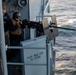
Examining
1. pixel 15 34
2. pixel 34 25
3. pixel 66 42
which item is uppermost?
pixel 34 25

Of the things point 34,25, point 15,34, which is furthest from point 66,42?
point 15,34

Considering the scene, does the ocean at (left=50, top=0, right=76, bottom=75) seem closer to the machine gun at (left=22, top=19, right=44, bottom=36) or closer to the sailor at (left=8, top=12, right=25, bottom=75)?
the machine gun at (left=22, top=19, right=44, bottom=36)

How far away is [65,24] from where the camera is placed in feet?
69.3

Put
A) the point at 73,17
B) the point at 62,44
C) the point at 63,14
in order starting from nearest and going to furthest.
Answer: the point at 62,44
the point at 73,17
the point at 63,14

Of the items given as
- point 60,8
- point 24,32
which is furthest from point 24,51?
point 60,8

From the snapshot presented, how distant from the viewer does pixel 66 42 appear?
55.6 ft

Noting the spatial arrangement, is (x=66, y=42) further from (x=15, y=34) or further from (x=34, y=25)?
(x=15, y=34)

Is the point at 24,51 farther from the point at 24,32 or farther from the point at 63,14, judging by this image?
the point at 63,14

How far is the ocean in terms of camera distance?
12.1 meters

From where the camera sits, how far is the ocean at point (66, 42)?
12.1 metres

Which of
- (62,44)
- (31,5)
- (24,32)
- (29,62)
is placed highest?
(31,5)

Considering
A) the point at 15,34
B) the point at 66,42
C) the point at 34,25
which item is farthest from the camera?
the point at 66,42

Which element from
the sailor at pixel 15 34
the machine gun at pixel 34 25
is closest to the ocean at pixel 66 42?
the machine gun at pixel 34 25

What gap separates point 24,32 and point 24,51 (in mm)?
1165
